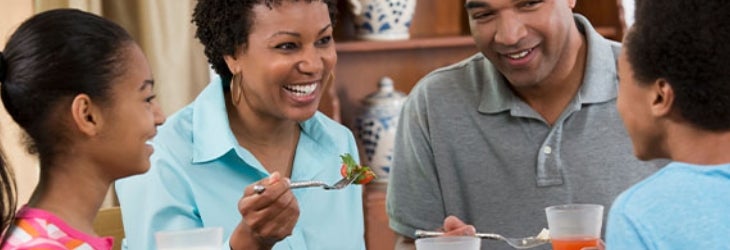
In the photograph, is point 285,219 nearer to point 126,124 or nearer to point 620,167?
point 126,124

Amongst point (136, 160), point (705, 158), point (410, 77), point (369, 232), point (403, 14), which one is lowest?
point (369, 232)

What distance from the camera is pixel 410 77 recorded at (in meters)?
3.76

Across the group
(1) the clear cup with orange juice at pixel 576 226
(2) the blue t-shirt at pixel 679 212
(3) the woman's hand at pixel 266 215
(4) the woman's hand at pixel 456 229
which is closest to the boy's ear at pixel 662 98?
(2) the blue t-shirt at pixel 679 212

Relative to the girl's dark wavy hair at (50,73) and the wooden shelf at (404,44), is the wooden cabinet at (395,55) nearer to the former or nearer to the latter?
the wooden shelf at (404,44)

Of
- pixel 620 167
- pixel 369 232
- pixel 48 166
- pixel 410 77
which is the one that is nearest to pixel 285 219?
pixel 48 166

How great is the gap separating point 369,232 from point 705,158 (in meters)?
2.01

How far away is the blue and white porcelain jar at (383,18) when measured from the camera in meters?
3.49

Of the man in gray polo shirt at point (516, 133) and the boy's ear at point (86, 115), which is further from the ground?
the boy's ear at point (86, 115)

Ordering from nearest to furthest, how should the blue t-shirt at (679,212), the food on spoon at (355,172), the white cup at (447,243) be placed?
the blue t-shirt at (679,212) < the white cup at (447,243) < the food on spoon at (355,172)

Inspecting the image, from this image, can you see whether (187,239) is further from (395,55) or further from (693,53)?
(395,55)

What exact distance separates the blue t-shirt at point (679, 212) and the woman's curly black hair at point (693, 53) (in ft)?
0.29

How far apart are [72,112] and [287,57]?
65 centimetres

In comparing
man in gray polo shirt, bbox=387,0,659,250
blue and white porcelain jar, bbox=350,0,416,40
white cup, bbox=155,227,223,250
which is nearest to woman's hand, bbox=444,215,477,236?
man in gray polo shirt, bbox=387,0,659,250

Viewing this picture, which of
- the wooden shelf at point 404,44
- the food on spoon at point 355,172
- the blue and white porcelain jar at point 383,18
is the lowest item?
the wooden shelf at point 404,44
